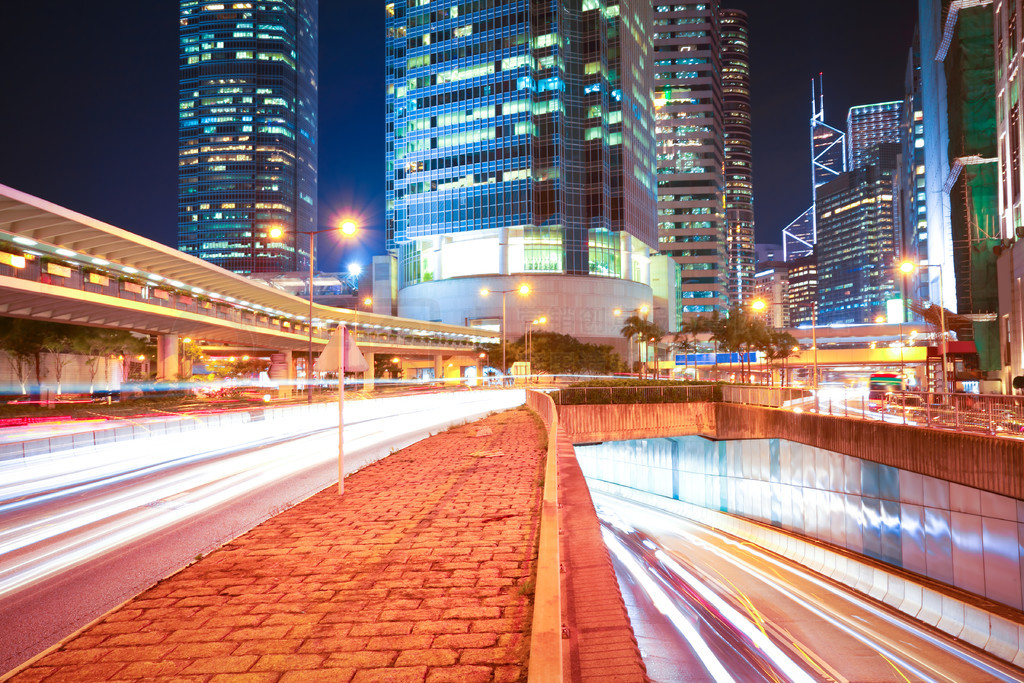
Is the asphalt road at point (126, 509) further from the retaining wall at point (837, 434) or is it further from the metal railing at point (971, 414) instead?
the metal railing at point (971, 414)

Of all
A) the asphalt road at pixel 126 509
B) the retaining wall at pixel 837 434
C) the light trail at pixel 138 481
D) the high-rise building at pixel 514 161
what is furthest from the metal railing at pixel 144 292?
the high-rise building at pixel 514 161

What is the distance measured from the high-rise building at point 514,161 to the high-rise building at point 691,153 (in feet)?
165

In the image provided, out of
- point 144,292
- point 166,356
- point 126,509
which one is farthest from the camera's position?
point 166,356

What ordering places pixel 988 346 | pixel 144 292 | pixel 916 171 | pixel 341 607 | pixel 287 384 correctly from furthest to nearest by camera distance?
pixel 916 171 → pixel 287 384 → pixel 988 346 → pixel 144 292 → pixel 341 607

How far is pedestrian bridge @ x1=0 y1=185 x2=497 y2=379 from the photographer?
84.6ft

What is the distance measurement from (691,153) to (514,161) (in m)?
76.5

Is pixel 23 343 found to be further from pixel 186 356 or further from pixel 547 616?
pixel 547 616

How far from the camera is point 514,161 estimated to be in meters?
107

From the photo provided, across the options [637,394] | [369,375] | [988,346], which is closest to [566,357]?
[369,375]

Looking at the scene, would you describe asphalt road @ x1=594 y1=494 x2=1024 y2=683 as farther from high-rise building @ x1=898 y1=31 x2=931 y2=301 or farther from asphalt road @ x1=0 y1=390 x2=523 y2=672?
high-rise building @ x1=898 y1=31 x2=931 y2=301

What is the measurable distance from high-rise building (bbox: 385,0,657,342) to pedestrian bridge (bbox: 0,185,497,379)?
54.2m

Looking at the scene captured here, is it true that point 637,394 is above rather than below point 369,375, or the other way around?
below

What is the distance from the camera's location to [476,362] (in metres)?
113

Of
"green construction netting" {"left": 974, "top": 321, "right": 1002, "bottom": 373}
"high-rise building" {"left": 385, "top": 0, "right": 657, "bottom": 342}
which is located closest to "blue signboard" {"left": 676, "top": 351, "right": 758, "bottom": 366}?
"high-rise building" {"left": 385, "top": 0, "right": 657, "bottom": 342}
